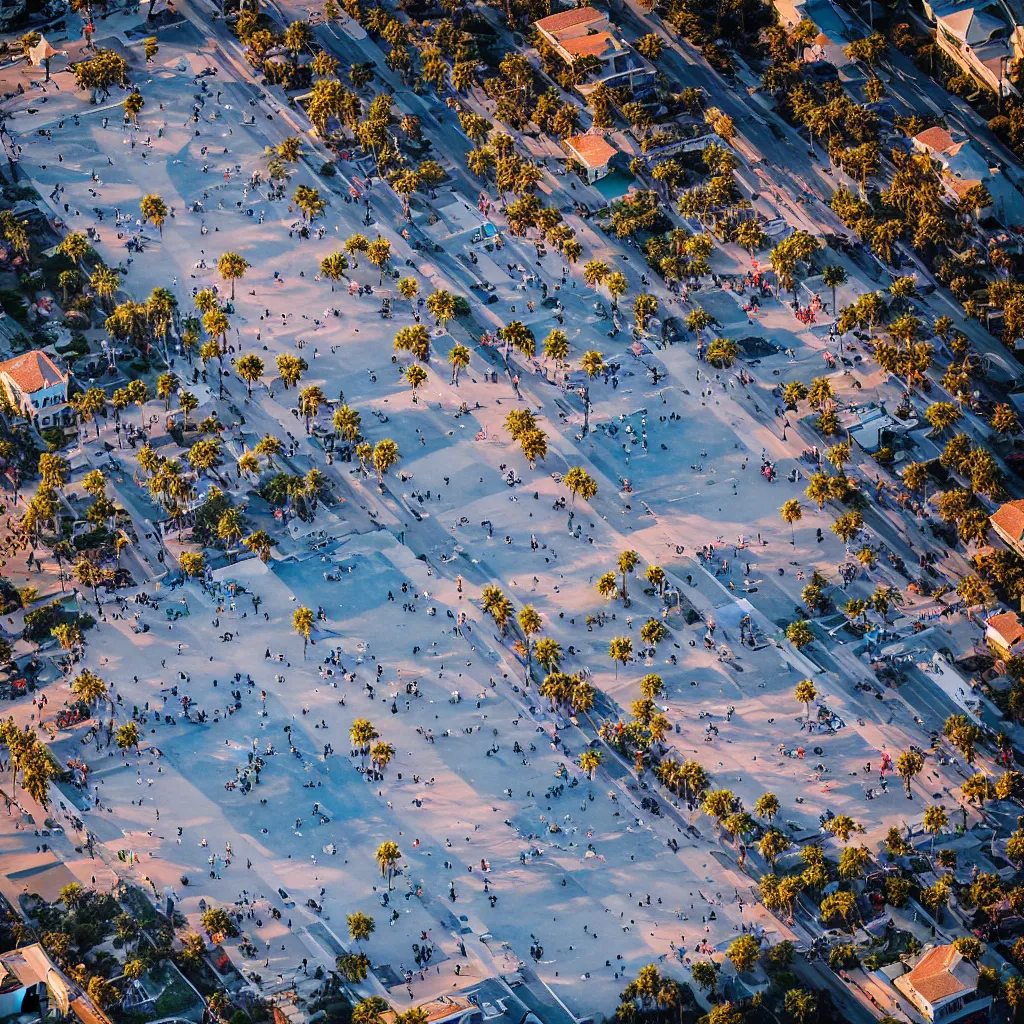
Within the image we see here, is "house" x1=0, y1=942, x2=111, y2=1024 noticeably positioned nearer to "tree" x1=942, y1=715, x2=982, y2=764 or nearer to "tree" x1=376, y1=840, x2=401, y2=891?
"tree" x1=376, y1=840, x2=401, y2=891

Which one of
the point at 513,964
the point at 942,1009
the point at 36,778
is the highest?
the point at 942,1009

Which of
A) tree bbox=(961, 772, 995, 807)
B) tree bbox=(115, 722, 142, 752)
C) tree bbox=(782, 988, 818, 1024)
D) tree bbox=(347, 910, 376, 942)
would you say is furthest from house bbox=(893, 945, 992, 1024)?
tree bbox=(115, 722, 142, 752)

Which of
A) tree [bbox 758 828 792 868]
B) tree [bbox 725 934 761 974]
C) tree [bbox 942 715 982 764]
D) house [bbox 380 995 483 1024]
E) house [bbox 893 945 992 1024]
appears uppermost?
tree [bbox 942 715 982 764]

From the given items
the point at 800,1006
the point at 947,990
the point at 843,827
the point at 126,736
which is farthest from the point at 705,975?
the point at 126,736

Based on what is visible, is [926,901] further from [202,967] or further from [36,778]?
[36,778]

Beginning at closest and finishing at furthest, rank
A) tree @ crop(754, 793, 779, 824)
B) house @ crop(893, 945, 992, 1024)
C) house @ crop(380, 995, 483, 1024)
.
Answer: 1. house @ crop(380, 995, 483, 1024)
2. house @ crop(893, 945, 992, 1024)
3. tree @ crop(754, 793, 779, 824)

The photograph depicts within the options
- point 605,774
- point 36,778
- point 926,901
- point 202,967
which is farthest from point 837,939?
point 36,778

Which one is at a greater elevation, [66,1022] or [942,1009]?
[942,1009]
